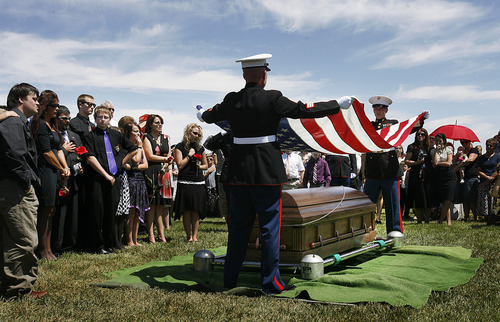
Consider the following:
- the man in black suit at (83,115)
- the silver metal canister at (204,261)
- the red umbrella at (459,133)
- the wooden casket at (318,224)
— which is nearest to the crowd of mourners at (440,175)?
the red umbrella at (459,133)

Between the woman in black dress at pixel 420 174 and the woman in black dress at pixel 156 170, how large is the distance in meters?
5.75

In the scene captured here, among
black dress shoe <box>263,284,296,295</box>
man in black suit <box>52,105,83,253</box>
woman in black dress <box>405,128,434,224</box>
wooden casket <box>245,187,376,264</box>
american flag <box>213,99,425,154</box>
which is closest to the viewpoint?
black dress shoe <box>263,284,296,295</box>

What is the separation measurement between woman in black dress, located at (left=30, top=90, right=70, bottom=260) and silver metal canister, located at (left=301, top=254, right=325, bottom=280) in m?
2.95

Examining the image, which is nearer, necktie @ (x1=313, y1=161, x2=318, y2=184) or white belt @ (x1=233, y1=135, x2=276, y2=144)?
white belt @ (x1=233, y1=135, x2=276, y2=144)

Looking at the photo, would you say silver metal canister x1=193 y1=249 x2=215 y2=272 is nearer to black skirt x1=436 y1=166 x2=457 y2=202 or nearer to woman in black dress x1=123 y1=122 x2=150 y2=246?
woman in black dress x1=123 y1=122 x2=150 y2=246

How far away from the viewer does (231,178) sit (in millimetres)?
4211

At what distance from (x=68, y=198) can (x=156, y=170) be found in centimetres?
147

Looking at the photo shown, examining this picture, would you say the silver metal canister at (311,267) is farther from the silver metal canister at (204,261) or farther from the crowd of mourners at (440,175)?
the crowd of mourners at (440,175)

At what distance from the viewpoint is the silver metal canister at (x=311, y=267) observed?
4.36 meters

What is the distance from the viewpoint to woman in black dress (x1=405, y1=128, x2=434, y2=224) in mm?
10797

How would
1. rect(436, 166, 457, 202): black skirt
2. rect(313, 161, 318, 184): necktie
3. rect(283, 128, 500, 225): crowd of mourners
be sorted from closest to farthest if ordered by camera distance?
→ 1. rect(436, 166, 457, 202): black skirt
2. rect(283, 128, 500, 225): crowd of mourners
3. rect(313, 161, 318, 184): necktie

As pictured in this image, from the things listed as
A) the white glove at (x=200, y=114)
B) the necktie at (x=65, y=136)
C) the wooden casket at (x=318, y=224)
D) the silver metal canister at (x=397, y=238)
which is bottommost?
the silver metal canister at (x=397, y=238)

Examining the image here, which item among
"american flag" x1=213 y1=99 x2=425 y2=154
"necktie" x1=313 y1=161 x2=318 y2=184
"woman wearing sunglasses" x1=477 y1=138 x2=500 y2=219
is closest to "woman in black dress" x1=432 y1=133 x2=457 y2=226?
"woman wearing sunglasses" x1=477 y1=138 x2=500 y2=219

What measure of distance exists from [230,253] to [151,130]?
3.74m
